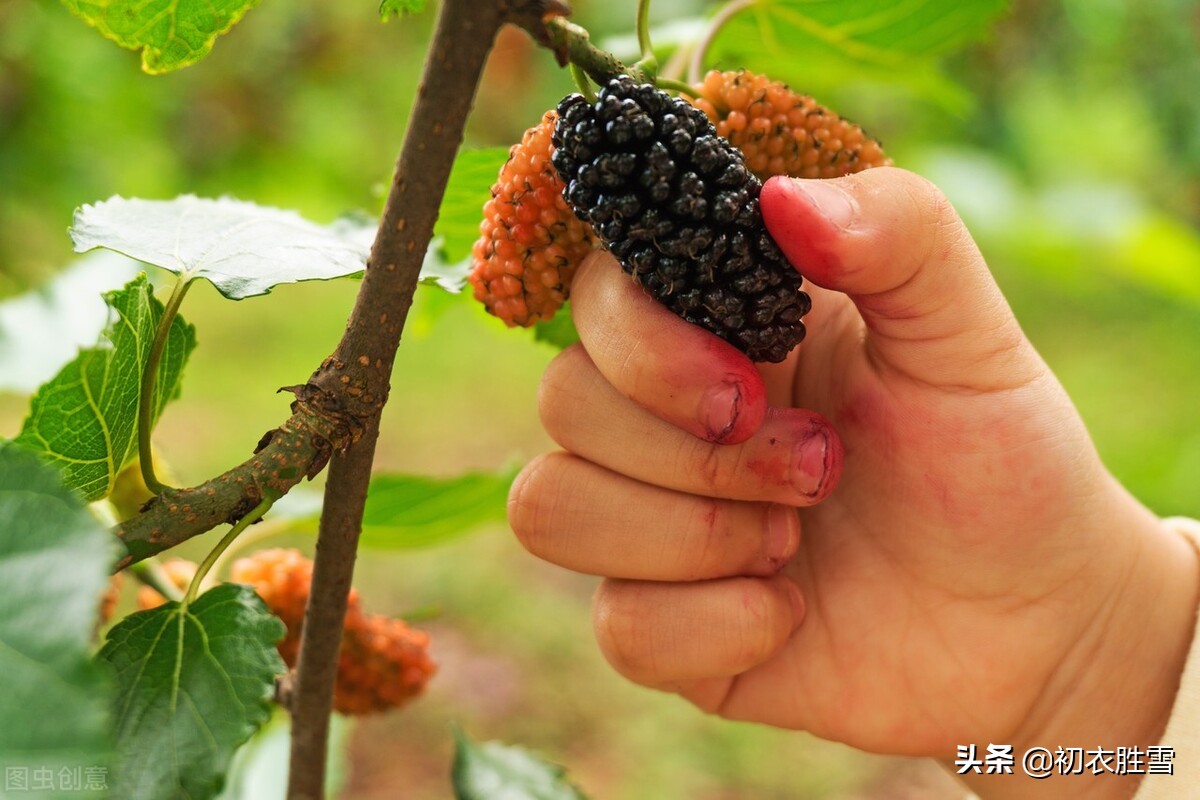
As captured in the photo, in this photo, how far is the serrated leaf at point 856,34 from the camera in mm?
703

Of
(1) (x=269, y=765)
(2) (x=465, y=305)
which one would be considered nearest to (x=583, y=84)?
(1) (x=269, y=765)

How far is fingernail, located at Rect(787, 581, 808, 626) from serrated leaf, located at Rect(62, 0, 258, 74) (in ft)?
1.50

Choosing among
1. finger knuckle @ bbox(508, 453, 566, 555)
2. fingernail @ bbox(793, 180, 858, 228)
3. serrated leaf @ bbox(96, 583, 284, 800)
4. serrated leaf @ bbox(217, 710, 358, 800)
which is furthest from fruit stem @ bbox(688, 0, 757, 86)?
serrated leaf @ bbox(217, 710, 358, 800)

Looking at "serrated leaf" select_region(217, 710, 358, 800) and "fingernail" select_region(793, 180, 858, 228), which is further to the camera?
"serrated leaf" select_region(217, 710, 358, 800)

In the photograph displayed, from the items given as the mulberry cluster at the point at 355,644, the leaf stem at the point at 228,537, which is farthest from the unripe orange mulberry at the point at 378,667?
the leaf stem at the point at 228,537

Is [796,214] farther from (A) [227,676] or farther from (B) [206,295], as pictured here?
(B) [206,295]

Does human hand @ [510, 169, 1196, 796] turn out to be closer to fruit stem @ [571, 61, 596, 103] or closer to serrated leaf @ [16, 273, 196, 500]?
fruit stem @ [571, 61, 596, 103]

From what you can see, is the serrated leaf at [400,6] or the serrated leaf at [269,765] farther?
the serrated leaf at [269,765]

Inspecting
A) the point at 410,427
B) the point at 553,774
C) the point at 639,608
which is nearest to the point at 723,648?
the point at 639,608

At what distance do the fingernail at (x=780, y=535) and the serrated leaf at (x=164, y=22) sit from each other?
0.40 metres

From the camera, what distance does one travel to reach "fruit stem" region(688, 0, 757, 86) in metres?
0.60

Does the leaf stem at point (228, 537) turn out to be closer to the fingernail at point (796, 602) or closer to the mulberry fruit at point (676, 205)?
the mulberry fruit at point (676, 205)

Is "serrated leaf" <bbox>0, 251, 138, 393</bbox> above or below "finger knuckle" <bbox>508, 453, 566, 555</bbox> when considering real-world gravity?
above

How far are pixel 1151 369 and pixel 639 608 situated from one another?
266 cm
